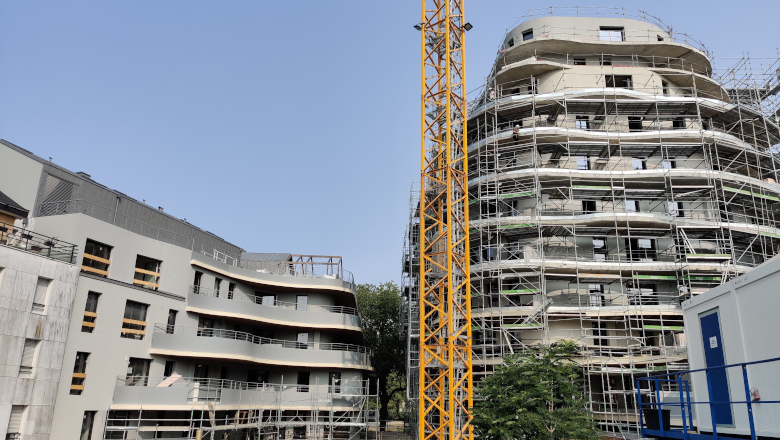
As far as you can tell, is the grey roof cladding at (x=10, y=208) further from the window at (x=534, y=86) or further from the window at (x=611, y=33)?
the window at (x=611, y=33)

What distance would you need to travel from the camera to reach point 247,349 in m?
30.9

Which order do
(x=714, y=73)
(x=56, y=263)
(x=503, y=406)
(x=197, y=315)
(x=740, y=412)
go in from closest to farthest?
1. (x=740, y=412)
2. (x=503, y=406)
3. (x=56, y=263)
4. (x=197, y=315)
5. (x=714, y=73)

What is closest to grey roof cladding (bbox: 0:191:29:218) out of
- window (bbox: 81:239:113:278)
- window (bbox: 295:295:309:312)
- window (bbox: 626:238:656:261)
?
window (bbox: 81:239:113:278)

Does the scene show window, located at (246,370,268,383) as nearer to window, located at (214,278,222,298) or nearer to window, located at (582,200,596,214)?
window, located at (214,278,222,298)

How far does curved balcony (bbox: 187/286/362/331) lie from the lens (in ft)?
102

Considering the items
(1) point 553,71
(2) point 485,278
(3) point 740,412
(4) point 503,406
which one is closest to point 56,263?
(4) point 503,406

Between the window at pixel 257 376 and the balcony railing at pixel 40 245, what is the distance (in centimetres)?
1279

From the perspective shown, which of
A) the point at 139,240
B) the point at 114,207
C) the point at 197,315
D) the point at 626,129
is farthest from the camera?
the point at 626,129

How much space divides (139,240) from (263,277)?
8.32 metres

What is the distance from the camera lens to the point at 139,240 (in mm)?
28578

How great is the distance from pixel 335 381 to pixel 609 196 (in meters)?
19.9

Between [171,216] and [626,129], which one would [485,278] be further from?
[171,216]

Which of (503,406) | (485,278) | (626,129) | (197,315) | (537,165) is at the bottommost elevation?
(503,406)

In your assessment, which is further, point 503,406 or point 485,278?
point 485,278
